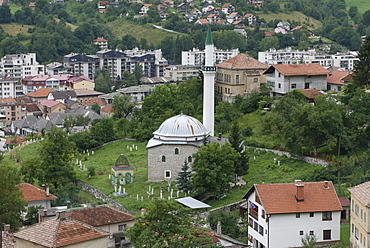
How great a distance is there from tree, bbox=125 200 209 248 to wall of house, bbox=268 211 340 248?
24.4 ft

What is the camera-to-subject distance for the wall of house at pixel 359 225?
31.6 m

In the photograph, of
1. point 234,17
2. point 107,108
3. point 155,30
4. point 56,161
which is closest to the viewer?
point 56,161

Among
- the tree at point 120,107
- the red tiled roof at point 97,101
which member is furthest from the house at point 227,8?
the tree at point 120,107

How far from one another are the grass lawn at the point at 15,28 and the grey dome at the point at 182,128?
3852 inches

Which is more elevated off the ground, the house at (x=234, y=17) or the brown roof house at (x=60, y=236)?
the house at (x=234, y=17)

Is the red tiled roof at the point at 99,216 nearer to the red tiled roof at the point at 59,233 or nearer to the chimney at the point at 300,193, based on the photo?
the chimney at the point at 300,193

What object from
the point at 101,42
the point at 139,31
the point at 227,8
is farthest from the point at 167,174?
the point at 227,8

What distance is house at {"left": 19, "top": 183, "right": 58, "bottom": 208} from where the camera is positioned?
43.2 m

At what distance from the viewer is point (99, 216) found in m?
35.4

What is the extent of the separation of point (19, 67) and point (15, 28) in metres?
25.0

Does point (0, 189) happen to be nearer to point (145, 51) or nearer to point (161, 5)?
point (145, 51)

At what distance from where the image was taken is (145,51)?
136500 millimetres

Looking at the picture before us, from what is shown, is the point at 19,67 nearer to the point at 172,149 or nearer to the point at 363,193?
the point at 172,149

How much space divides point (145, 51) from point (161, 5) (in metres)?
33.6
